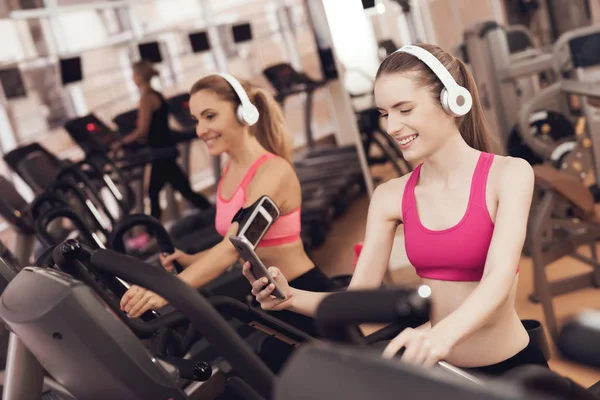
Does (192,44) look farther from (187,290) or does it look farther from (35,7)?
(187,290)

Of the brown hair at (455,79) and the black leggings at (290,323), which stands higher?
the brown hair at (455,79)

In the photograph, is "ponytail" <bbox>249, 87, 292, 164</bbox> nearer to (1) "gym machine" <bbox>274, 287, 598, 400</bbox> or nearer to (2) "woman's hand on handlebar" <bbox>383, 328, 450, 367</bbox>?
(2) "woman's hand on handlebar" <bbox>383, 328, 450, 367</bbox>

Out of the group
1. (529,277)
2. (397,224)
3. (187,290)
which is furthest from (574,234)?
(187,290)

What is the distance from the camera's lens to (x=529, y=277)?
4.06 meters

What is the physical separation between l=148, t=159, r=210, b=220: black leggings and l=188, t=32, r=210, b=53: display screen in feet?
7.20

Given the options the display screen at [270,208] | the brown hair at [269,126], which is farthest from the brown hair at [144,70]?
the display screen at [270,208]

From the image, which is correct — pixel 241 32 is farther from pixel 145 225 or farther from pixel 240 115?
pixel 145 225

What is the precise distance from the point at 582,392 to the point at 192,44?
22.2 feet

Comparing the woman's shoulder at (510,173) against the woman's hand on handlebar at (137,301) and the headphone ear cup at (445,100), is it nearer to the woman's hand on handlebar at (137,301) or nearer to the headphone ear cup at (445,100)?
the headphone ear cup at (445,100)

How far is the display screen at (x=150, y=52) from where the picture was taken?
6.73 m

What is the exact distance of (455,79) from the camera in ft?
5.21

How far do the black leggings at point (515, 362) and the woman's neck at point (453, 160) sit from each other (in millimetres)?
374

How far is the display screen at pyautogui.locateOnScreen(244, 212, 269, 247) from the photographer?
164 cm

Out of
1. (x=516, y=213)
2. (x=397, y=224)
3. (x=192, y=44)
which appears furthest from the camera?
(x=192, y=44)
